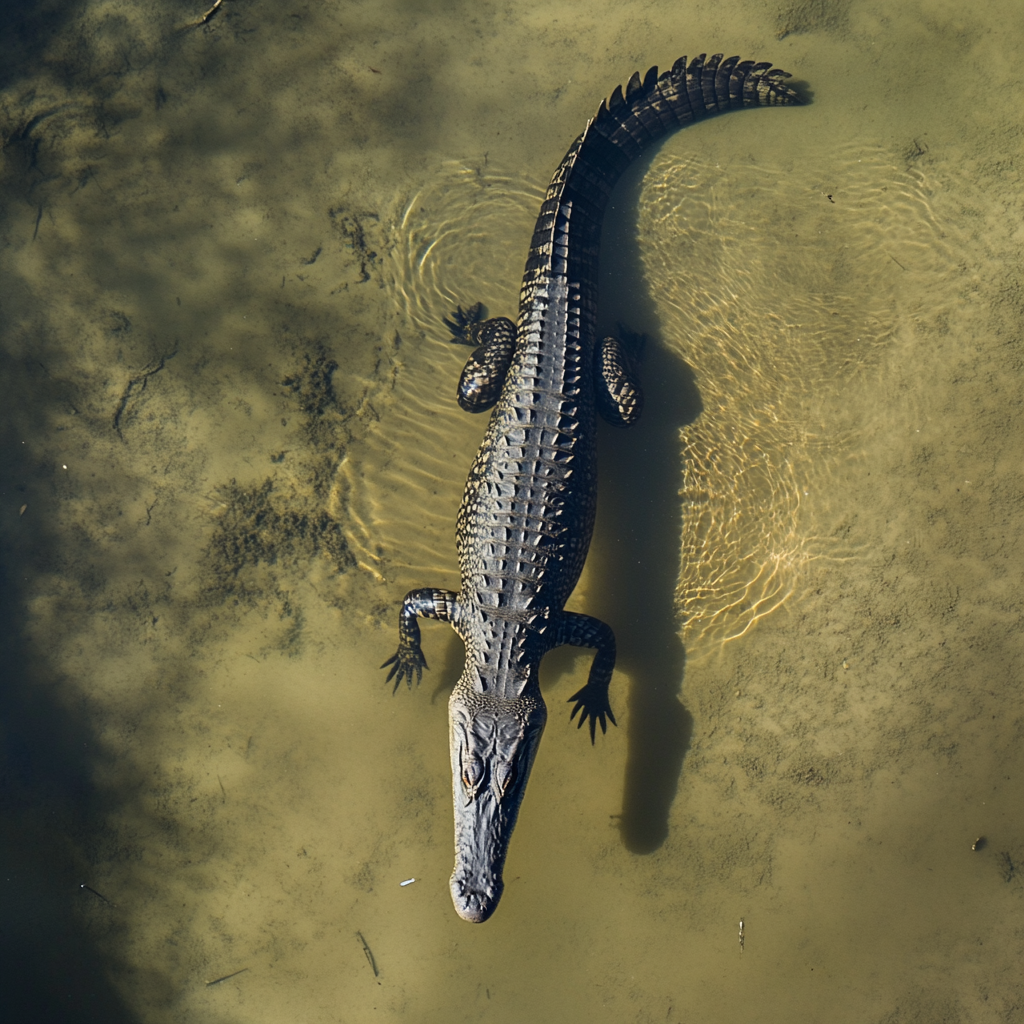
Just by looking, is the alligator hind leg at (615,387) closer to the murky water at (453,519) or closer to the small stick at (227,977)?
the murky water at (453,519)

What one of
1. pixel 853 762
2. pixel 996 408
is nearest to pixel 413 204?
pixel 996 408

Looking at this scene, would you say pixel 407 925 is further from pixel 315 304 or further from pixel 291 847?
pixel 315 304

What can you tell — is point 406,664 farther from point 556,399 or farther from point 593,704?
point 556,399

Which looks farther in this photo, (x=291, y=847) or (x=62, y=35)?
(x=62, y=35)

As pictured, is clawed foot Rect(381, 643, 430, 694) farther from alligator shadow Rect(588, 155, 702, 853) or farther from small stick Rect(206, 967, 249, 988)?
small stick Rect(206, 967, 249, 988)

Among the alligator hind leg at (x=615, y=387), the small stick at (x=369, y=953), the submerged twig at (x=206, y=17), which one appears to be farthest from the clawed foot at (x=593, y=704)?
the submerged twig at (x=206, y=17)

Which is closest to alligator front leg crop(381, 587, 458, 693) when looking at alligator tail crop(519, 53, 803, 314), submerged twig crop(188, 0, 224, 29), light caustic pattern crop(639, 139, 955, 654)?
light caustic pattern crop(639, 139, 955, 654)

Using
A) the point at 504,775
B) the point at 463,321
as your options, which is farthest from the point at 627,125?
the point at 504,775
